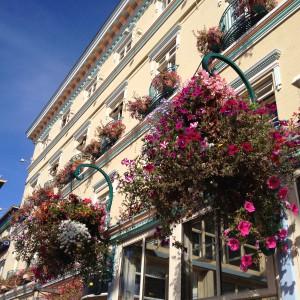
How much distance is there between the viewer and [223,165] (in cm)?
482

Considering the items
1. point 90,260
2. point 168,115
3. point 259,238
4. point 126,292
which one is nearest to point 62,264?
point 90,260

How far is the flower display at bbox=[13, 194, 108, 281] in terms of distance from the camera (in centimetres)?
879

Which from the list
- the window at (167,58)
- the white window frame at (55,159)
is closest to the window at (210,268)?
the window at (167,58)

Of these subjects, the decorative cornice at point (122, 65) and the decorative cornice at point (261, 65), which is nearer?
the decorative cornice at point (261, 65)

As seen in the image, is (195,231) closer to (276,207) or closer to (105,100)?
(276,207)

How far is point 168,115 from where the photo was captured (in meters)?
5.68

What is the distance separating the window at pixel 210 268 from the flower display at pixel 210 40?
13.6ft

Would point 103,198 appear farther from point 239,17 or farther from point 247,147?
point 247,147

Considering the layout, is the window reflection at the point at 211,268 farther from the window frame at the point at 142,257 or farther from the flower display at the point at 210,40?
the flower display at the point at 210,40

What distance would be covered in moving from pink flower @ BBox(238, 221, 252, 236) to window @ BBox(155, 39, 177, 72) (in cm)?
808

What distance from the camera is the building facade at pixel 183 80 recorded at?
656 cm

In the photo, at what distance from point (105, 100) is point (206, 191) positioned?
11033mm

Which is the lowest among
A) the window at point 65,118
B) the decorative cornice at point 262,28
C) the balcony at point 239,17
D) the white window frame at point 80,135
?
the decorative cornice at point 262,28

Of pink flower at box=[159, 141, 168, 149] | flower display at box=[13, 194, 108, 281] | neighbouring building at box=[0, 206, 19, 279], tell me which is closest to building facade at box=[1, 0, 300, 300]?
flower display at box=[13, 194, 108, 281]
